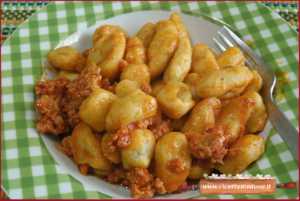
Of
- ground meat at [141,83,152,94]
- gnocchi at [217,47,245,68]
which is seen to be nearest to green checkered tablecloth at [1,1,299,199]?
gnocchi at [217,47,245,68]

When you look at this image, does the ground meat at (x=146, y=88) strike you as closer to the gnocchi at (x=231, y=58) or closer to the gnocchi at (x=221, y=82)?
the gnocchi at (x=221, y=82)

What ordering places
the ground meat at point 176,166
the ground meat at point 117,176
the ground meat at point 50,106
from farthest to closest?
1. the ground meat at point 50,106
2. the ground meat at point 117,176
3. the ground meat at point 176,166

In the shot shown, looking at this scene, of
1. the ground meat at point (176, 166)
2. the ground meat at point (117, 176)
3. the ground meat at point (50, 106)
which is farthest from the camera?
the ground meat at point (50, 106)

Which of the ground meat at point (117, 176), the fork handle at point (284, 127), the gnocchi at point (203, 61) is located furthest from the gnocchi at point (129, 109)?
the fork handle at point (284, 127)

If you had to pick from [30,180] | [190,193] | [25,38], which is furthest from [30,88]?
[190,193]

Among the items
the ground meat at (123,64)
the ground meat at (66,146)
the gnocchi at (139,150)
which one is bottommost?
the ground meat at (66,146)

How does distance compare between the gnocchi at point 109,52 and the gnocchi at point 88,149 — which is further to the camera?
the gnocchi at point 109,52

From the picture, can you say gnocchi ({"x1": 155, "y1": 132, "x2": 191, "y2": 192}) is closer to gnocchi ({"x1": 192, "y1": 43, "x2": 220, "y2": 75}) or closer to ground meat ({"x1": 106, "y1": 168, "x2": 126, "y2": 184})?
ground meat ({"x1": 106, "y1": 168, "x2": 126, "y2": 184})
